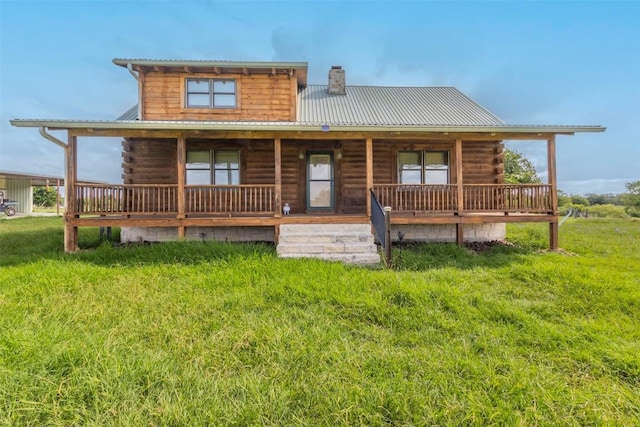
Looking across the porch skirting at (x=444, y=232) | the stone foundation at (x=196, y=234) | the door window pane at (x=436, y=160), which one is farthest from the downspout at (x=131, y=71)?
the door window pane at (x=436, y=160)

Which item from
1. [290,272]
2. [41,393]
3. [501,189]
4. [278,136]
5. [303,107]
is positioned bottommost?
[41,393]

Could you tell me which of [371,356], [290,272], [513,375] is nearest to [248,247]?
[290,272]

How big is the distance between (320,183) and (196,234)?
4303mm

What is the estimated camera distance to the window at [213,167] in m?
9.96

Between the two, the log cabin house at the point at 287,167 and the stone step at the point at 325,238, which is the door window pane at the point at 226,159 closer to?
the log cabin house at the point at 287,167

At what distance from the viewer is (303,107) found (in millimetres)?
11258

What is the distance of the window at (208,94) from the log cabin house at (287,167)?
33 mm

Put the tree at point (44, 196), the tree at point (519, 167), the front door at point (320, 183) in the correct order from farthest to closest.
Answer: the tree at point (44, 196), the tree at point (519, 167), the front door at point (320, 183)

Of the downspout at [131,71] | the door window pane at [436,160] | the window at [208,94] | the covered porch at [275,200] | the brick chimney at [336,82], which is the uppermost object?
the brick chimney at [336,82]

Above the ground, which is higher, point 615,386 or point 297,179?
point 297,179

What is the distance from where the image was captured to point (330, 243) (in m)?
7.62

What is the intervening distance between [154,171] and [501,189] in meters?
10.9

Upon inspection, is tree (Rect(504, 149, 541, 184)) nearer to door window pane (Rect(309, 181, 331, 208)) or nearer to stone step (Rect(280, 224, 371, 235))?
door window pane (Rect(309, 181, 331, 208))

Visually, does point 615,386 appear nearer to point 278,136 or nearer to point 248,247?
point 248,247
